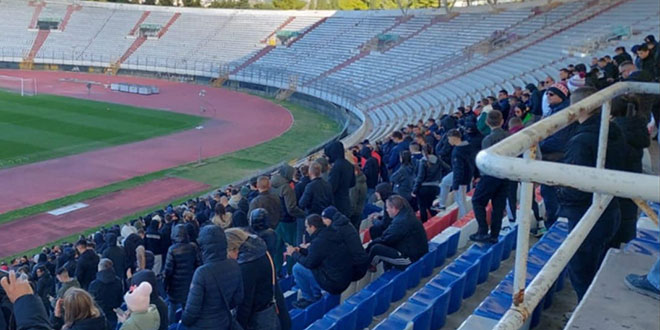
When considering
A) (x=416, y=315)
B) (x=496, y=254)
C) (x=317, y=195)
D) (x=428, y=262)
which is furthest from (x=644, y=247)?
(x=317, y=195)

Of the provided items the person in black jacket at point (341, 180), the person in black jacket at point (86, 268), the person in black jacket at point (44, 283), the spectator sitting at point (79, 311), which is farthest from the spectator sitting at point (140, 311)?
the person in black jacket at point (44, 283)

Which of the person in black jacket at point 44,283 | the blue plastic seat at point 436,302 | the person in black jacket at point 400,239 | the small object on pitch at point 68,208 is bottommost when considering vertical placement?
the small object on pitch at point 68,208

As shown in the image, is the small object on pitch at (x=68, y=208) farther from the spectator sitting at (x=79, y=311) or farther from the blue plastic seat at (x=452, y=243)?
the spectator sitting at (x=79, y=311)

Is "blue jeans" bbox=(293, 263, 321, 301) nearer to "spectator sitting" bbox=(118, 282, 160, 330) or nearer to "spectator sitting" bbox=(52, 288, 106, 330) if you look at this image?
"spectator sitting" bbox=(118, 282, 160, 330)

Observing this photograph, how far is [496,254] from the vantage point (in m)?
6.55

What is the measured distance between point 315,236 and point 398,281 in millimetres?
997

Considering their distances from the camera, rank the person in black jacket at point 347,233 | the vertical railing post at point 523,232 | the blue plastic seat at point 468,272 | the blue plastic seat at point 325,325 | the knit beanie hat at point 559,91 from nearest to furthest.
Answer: the vertical railing post at point 523,232
the blue plastic seat at point 325,325
the blue plastic seat at point 468,272
the person in black jacket at point 347,233
the knit beanie hat at point 559,91

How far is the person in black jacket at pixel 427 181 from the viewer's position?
9242 mm

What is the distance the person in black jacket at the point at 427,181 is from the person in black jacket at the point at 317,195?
1.91 metres

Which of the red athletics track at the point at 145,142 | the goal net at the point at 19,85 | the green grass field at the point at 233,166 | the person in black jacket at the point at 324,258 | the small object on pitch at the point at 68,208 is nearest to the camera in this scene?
the person in black jacket at the point at 324,258

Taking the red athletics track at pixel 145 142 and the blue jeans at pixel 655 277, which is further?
the red athletics track at pixel 145 142

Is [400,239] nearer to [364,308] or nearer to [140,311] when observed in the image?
[364,308]

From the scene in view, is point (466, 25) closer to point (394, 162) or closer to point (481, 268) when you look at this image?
point (394, 162)

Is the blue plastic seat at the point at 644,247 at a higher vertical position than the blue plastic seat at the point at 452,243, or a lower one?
higher
